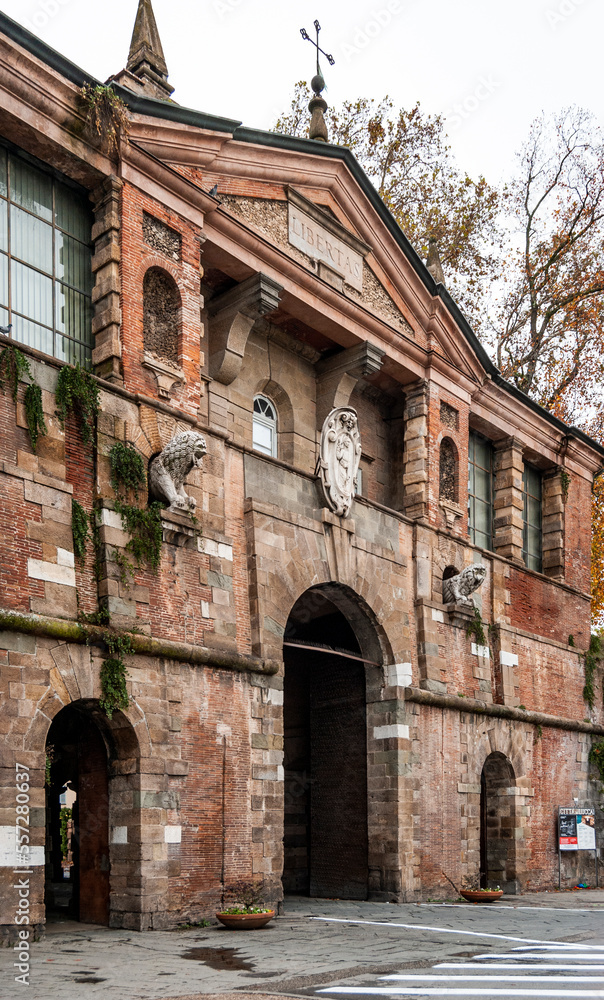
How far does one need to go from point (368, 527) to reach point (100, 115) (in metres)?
7.35

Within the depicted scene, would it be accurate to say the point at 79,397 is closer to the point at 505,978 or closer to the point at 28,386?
the point at 28,386

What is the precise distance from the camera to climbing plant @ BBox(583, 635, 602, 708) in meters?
23.9

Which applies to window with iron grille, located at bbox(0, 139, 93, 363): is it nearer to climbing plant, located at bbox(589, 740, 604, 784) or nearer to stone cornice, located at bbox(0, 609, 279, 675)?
stone cornice, located at bbox(0, 609, 279, 675)

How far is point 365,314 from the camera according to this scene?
18484mm

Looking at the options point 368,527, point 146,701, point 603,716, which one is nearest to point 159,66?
point 368,527

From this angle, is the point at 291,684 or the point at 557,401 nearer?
the point at 291,684

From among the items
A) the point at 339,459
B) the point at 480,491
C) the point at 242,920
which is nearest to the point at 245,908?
the point at 242,920

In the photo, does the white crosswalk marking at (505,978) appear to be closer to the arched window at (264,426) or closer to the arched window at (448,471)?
the arched window at (264,426)

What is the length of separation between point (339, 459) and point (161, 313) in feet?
11.8

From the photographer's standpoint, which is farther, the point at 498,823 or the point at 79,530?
the point at 498,823

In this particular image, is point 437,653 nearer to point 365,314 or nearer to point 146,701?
point 365,314

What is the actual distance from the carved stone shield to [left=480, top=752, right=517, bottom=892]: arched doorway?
6.59 metres

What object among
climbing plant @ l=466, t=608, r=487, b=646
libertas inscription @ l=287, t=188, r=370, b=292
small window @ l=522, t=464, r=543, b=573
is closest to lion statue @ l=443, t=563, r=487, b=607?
climbing plant @ l=466, t=608, r=487, b=646

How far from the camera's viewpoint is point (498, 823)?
20.2 metres
